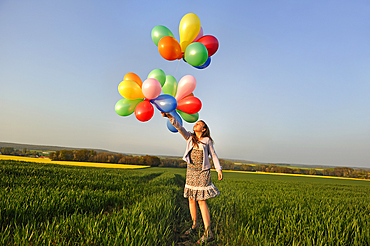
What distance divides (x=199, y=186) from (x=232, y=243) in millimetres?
996

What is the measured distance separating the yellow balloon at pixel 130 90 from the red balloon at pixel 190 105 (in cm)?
84

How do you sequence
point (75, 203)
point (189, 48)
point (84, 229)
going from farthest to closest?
1. point (75, 203)
2. point (189, 48)
3. point (84, 229)

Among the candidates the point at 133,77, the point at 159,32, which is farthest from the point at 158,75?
the point at 159,32

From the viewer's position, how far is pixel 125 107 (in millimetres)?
→ 3619

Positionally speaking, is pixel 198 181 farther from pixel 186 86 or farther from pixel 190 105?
pixel 186 86

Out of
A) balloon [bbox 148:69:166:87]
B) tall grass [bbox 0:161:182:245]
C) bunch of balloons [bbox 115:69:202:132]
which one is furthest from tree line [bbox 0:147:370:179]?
balloon [bbox 148:69:166:87]

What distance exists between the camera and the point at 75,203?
13.6 ft

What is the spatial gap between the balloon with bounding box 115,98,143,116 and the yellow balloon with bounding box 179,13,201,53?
5.22 feet

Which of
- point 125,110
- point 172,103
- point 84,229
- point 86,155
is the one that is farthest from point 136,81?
point 86,155

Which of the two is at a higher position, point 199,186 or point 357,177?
point 199,186

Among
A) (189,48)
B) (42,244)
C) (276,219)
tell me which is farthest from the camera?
(276,219)

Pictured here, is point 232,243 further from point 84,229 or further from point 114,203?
point 114,203

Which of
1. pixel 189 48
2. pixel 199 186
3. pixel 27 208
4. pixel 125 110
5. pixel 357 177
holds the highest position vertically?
pixel 189 48

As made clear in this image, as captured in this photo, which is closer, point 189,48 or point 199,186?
point 199,186
